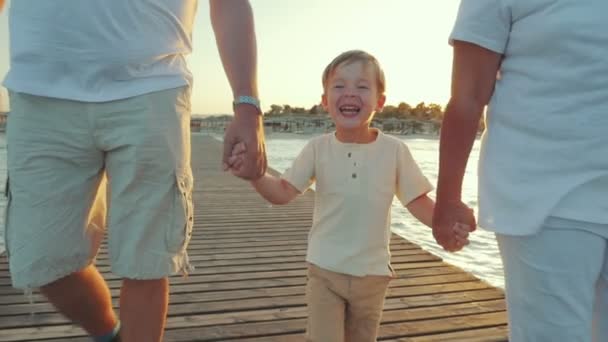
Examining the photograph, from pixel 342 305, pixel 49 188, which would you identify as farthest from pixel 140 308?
pixel 342 305

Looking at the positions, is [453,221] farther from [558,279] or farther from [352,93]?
[352,93]

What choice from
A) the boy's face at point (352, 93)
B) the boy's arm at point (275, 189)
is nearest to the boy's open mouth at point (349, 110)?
the boy's face at point (352, 93)

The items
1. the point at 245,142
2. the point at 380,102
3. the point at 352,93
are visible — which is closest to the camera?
the point at 245,142

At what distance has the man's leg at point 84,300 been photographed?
67.7 inches

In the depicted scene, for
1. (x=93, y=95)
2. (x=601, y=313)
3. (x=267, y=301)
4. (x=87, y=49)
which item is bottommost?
(x=267, y=301)

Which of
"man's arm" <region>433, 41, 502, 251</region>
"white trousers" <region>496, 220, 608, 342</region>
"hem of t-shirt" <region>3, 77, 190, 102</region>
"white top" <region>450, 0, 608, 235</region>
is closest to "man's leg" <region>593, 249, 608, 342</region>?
"white trousers" <region>496, 220, 608, 342</region>

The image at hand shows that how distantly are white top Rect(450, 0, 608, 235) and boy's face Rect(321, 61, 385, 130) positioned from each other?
2.15ft

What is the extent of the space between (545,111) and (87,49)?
46.0 inches

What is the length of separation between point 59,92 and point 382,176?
1.11 m

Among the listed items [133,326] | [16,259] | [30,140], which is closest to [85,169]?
[30,140]

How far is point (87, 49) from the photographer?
4.81 ft

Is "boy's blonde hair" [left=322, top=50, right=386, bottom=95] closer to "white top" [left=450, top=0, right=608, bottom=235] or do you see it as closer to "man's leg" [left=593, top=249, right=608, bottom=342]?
"white top" [left=450, top=0, right=608, bottom=235]

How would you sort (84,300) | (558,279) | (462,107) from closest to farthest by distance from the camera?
(558,279) → (462,107) → (84,300)

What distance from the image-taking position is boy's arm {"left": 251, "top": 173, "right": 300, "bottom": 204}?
1981 mm
